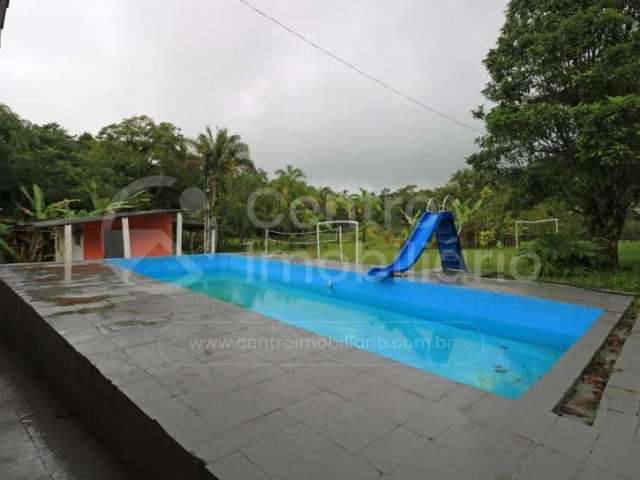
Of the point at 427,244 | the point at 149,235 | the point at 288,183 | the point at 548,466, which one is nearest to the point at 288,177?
the point at 288,183

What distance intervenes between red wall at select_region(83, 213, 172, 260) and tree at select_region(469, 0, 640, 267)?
11.7m

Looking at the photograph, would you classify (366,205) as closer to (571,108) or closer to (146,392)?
(571,108)

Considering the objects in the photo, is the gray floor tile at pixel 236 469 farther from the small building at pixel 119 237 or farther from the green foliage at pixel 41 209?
the green foliage at pixel 41 209

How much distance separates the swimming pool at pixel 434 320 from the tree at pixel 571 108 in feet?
9.51

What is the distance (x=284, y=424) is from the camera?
1.83 m

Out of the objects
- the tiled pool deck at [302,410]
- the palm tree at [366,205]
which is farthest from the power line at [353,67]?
the palm tree at [366,205]

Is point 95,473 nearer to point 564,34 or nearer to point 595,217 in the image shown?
point 564,34

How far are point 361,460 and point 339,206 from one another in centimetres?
2066

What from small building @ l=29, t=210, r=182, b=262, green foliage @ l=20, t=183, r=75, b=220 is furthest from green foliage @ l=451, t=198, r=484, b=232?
green foliage @ l=20, t=183, r=75, b=220

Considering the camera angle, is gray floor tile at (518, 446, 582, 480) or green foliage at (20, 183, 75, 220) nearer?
gray floor tile at (518, 446, 582, 480)

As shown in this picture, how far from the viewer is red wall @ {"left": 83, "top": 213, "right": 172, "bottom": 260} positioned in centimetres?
1262

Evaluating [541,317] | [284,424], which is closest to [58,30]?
[284,424]

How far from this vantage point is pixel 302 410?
197cm

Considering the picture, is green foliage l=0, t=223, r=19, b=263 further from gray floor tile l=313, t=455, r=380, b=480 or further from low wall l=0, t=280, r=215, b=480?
gray floor tile l=313, t=455, r=380, b=480
